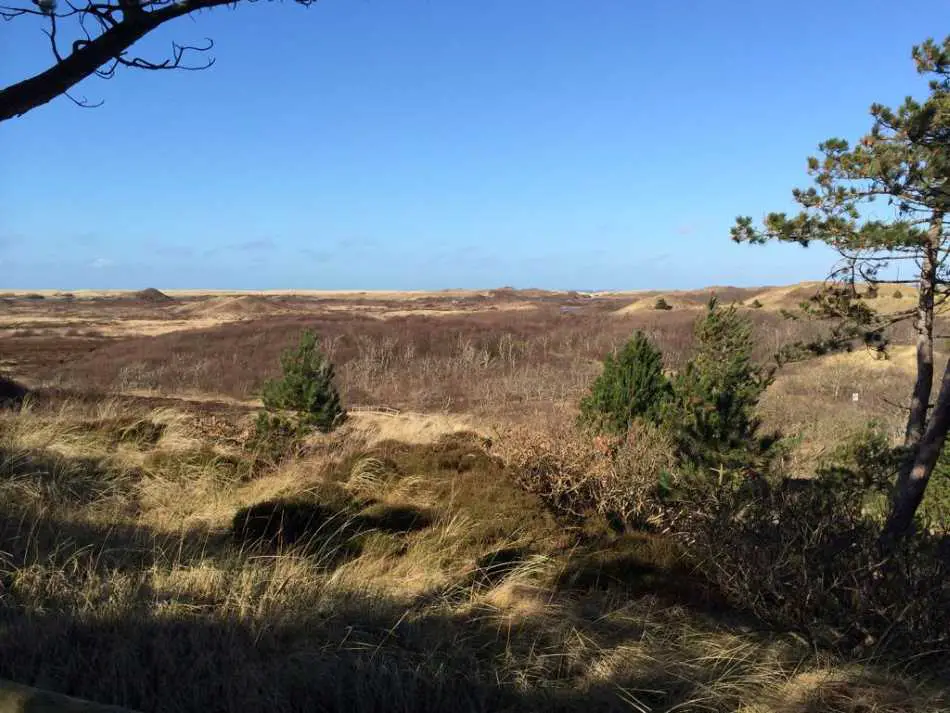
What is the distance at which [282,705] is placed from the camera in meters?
2.62

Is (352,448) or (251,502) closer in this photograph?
(251,502)

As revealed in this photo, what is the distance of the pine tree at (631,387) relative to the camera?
414 inches

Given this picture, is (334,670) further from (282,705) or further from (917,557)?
(917,557)

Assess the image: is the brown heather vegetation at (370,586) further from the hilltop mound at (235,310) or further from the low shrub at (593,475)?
the hilltop mound at (235,310)

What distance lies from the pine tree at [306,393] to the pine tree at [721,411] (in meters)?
4.93

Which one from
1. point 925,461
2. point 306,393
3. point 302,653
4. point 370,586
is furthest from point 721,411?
point 302,653

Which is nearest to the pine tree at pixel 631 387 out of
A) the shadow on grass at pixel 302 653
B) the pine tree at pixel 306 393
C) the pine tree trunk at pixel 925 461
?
the pine tree at pixel 306 393

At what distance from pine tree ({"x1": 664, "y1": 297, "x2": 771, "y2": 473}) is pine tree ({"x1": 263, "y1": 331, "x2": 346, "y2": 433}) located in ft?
16.2

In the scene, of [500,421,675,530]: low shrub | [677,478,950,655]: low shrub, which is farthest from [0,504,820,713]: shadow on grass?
[500,421,675,530]: low shrub

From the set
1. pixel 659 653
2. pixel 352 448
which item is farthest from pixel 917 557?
pixel 352 448

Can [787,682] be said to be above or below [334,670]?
below

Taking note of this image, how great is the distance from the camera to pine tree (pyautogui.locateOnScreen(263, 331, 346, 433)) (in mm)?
10875

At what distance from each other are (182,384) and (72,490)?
21463 mm

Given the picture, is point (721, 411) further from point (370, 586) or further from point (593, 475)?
point (370, 586)
